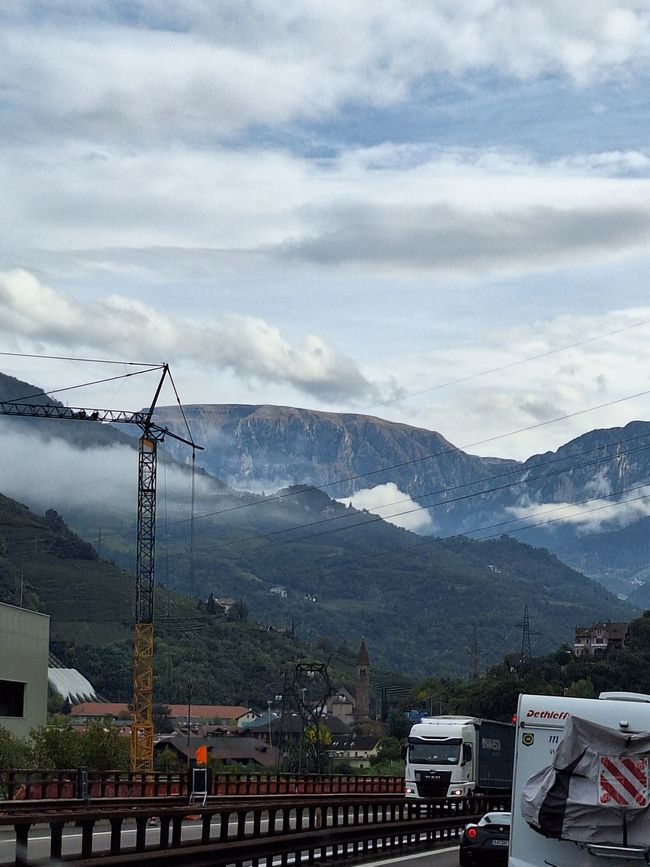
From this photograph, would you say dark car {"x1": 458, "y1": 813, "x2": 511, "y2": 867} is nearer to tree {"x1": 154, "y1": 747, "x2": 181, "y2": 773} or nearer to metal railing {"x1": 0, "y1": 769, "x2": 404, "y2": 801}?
metal railing {"x1": 0, "y1": 769, "x2": 404, "y2": 801}

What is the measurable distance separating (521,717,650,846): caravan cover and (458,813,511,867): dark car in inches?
368

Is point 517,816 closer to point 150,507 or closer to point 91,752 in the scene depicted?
point 91,752

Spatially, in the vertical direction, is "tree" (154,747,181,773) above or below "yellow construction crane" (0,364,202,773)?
below

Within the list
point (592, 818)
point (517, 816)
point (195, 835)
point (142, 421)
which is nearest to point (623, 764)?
point (592, 818)

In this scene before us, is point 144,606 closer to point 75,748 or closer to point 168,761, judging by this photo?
point 75,748

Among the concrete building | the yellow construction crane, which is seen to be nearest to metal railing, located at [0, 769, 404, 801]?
the concrete building

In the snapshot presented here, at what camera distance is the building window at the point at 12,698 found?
73.7 m

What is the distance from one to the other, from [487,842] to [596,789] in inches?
411

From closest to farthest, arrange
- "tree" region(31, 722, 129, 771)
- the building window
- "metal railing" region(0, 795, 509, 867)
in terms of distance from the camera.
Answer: "metal railing" region(0, 795, 509, 867)
"tree" region(31, 722, 129, 771)
the building window

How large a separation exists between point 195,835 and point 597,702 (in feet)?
62.7

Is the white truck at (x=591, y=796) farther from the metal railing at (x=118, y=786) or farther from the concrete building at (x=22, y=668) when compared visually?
the concrete building at (x=22, y=668)

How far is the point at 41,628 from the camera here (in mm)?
77188

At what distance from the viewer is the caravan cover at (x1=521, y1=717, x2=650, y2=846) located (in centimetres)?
1811

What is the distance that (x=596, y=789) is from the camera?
59.9 ft
